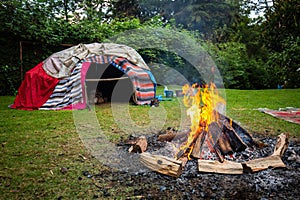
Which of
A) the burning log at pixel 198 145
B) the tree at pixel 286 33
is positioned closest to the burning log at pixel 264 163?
the burning log at pixel 198 145

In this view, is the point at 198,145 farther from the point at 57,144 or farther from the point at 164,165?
the point at 57,144

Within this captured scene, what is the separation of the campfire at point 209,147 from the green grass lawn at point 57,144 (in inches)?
20.6

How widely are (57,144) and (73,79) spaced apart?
126 inches

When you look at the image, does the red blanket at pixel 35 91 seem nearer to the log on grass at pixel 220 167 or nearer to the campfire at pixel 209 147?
the campfire at pixel 209 147

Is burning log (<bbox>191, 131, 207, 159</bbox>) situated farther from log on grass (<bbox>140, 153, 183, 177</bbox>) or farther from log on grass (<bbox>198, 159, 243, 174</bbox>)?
log on grass (<bbox>140, 153, 183, 177</bbox>)

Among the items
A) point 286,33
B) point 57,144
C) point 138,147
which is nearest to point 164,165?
point 138,147

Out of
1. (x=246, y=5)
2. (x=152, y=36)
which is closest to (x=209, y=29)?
(x=246, y=5)

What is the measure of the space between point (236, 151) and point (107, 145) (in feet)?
5.62

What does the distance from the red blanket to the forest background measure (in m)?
1.91

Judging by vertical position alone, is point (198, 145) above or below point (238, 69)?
below

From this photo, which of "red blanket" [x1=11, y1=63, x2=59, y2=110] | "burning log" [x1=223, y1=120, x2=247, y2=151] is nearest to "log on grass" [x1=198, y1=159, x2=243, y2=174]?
"burning log" [x1=223, y1=120, x2=247, y2=151]

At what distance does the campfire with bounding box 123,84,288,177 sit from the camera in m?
2.68

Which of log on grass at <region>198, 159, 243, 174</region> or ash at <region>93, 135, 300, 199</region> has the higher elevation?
log on grass at <region>198, 159, 243, 174</region>

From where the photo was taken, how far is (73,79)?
6684mm
